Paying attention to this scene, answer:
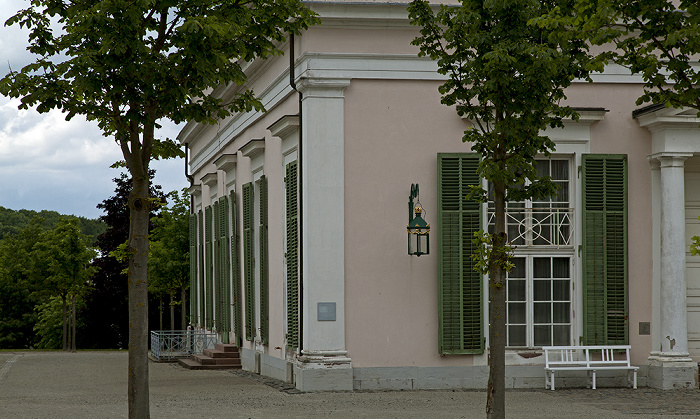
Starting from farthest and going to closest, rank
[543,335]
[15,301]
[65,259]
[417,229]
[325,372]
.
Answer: [15,301] → [65,259] → [543,335] → [417,229] → [325,372]

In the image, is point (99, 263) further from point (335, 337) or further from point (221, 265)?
point (335, 337)

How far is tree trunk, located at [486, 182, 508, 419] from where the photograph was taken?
10.0 meters

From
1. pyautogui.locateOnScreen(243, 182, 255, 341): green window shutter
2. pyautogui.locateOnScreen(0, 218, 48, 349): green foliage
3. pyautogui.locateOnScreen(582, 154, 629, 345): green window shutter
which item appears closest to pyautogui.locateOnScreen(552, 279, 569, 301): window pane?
pyautogui.locateOnScreen(582, 154, 629, 345): green window shutter

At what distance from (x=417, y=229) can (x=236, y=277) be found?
8.14 metres

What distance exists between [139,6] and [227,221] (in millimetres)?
15413

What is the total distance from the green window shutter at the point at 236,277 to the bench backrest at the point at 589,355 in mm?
8431

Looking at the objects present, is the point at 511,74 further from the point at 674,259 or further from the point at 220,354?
the point at 220,354

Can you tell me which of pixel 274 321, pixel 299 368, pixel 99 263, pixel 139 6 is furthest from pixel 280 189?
pixel 99 263

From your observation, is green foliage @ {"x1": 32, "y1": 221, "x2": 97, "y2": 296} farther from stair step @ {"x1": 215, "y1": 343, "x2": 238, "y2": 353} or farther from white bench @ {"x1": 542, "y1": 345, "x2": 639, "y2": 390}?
white bench @ {"x1": 542, "y1": 345, "x2": 639, "y2": 390}

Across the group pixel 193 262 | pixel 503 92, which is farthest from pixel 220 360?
pixel 503 92

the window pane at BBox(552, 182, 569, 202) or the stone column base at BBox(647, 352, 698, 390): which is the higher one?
the window pane at BBox(552, 182, 569, 202)

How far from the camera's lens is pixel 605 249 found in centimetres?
1662

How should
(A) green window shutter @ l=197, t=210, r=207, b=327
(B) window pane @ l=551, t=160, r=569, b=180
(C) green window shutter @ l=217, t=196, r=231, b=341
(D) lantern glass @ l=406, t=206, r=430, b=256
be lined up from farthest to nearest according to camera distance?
1. (A) green window shutter @ l=197, t=210, r=207, b=327
2. (C) green window shutter @ l=217, t=196, r=231, b=341
3. (B) window pane @ l=551, t=160, r=569, b=180
4. (D) lantern glass @ l=406, t=206, r=430, b=256

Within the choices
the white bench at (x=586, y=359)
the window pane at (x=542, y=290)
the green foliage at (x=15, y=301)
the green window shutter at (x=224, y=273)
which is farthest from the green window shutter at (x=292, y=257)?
the green foliage at (x=15, y=301)
